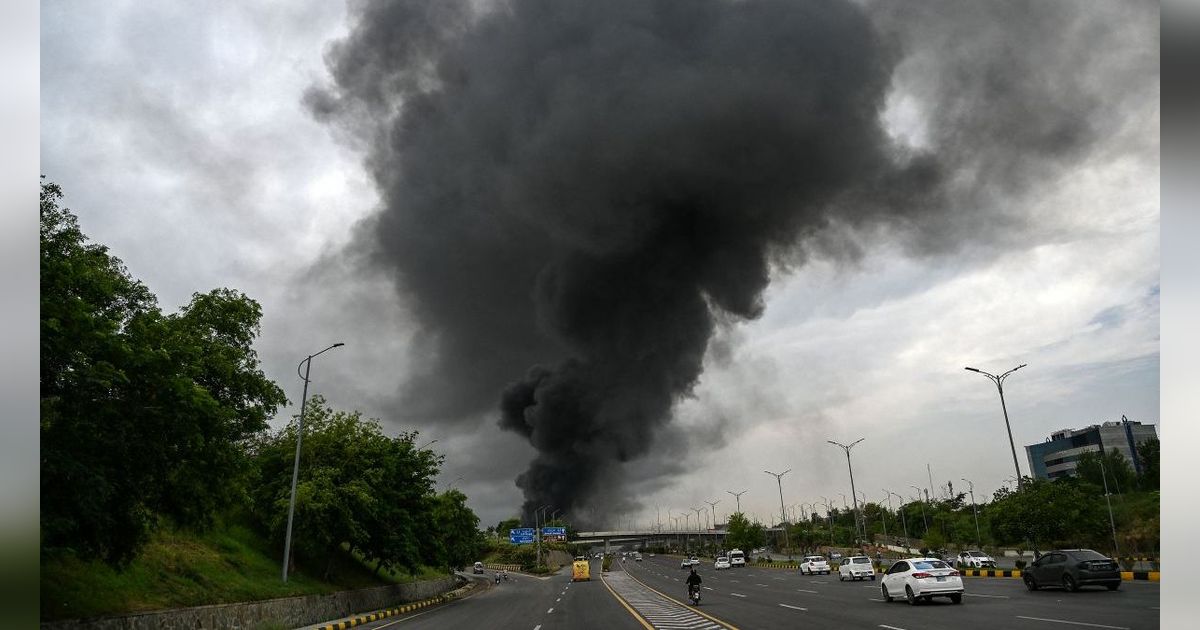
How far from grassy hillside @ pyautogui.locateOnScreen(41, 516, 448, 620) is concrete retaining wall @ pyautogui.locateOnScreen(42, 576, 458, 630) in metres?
0.58

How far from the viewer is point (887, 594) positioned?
27.0 meters

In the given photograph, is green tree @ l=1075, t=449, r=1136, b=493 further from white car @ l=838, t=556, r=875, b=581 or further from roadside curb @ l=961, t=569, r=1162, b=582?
white car @ l=838, t=556, r=875, b=581

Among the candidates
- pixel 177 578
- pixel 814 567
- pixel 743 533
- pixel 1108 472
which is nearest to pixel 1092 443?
pixel 1108 472

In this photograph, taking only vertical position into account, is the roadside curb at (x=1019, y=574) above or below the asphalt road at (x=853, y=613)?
below

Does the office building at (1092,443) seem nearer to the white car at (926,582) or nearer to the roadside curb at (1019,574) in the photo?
the roadside curb at (1019,574)

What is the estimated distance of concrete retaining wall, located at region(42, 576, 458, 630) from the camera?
19484 millimetres

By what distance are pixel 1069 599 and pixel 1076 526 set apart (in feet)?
100

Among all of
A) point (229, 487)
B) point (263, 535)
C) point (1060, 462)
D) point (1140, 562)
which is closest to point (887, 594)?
point (1140, 562)

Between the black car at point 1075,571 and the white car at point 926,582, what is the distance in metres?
4.25

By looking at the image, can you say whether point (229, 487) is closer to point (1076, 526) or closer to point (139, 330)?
point (139, 330)

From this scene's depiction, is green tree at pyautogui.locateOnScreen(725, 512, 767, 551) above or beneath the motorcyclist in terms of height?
beneath

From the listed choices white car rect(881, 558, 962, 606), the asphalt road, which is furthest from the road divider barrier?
white car rect(881, 558, 962, 606)

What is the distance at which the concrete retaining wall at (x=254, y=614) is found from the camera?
1948cm

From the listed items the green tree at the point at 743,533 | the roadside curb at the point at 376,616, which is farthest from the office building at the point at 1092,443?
the roadside curb at the point at 376,616
